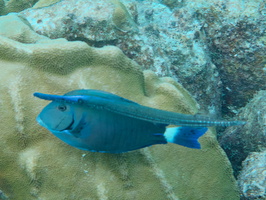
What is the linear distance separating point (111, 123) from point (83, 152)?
556mm

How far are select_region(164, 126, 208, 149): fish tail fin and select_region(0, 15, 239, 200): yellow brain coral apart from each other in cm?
62

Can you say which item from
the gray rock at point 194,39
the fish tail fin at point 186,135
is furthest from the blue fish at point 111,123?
the gray rock at point 194,39

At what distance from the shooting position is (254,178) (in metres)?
2.80

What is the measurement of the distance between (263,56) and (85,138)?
403 cm

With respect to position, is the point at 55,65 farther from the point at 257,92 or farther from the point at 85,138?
the point at 257,92

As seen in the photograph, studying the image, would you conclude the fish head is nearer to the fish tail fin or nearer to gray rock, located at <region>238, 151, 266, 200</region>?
the fish tail fin

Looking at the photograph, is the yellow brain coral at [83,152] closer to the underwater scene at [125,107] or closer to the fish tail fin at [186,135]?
the underwater scene at [125,107]

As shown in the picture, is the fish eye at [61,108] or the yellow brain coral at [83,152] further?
the yellow brain coral at [83,152]

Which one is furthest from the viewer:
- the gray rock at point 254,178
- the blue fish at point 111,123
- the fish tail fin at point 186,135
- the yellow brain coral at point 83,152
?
the gray rock at point 254,178

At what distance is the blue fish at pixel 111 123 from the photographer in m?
1.73

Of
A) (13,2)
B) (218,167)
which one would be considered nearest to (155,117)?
(218,167)

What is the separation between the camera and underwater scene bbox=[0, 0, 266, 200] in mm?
1854

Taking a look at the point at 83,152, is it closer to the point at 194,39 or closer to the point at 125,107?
the point at 125,107

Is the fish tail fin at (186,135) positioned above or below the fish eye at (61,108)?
above
